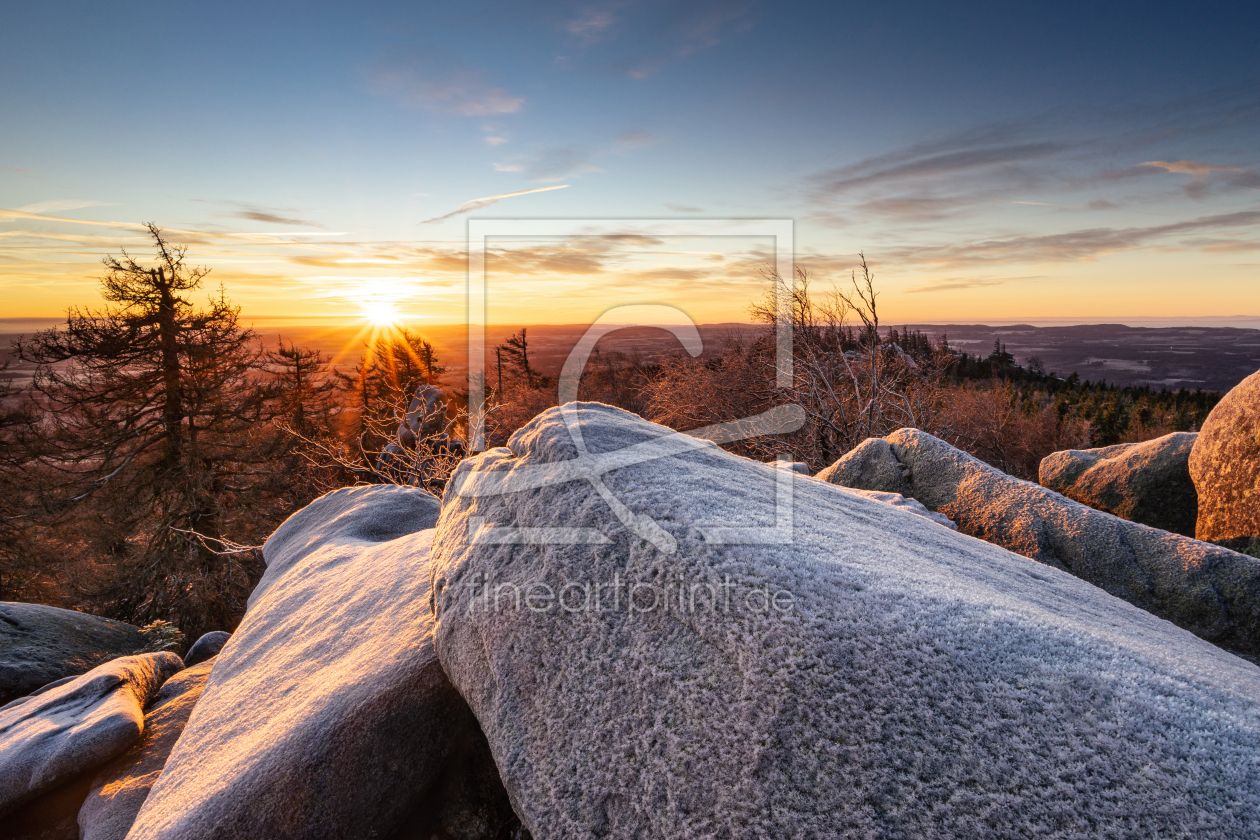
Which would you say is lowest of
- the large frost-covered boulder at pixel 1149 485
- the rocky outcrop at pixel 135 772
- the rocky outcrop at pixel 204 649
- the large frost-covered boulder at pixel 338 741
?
the rocky outcrop at pixel 204 649

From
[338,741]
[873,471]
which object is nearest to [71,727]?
[338,741]

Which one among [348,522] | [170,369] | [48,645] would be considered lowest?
[48,645]

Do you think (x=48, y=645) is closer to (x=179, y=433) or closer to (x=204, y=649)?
(x=204, y=649)

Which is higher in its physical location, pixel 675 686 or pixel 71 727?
pixel 675 686

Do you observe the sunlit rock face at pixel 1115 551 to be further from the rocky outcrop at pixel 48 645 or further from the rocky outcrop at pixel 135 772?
the rocky outcrop at pixel 48 645

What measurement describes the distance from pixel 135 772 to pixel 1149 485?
1102 centimetres

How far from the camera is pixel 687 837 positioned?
1569 mm

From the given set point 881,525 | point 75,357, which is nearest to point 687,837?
point 881,525

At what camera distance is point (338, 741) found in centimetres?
258

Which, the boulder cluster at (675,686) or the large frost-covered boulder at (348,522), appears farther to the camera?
the large frost-covered boulder at (348,522)

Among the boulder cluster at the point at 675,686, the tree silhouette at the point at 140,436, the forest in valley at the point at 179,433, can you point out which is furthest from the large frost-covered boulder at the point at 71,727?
the tree silhouette at the point at 140,436

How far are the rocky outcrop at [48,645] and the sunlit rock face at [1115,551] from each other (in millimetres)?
10008

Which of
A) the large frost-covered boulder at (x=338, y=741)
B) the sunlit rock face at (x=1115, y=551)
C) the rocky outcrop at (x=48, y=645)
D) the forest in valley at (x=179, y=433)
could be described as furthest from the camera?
the forest in valley at (x=179, y=433)

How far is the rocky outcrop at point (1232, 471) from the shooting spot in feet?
19.4
